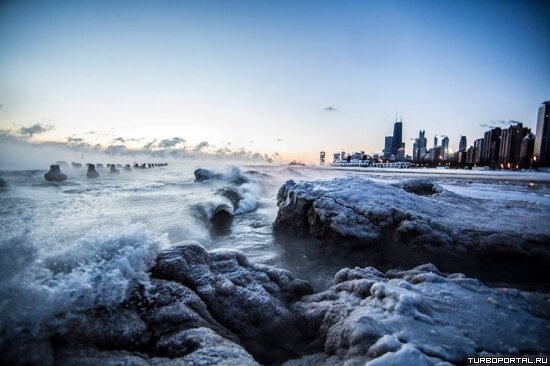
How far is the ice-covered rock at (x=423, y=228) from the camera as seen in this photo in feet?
15.5

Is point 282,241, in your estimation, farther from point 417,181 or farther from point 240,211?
point 417,181

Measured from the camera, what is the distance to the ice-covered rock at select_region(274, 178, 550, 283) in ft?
15.5

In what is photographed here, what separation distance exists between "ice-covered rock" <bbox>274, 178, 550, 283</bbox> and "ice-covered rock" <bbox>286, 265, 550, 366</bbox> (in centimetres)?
179

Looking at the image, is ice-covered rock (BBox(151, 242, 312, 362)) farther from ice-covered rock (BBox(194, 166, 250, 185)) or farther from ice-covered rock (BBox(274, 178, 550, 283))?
ice-covered rock (BBox(194, 166, 250, 185))

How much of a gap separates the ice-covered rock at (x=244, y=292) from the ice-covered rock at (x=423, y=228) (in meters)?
2.46

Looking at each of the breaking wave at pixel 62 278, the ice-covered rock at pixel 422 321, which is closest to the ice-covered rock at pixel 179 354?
the breaking wave at pixel 62 278

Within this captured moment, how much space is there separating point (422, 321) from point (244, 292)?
2.00m

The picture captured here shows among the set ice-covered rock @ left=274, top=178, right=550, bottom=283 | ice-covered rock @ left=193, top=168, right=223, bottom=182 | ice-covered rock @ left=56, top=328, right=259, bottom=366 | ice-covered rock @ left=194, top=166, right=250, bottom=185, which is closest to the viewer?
ice-covered rock @ left=56, top=328, right=259, bottom=366

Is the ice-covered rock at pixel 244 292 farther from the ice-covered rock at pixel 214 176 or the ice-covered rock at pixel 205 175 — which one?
the ice-covered rock at pixel 205 175

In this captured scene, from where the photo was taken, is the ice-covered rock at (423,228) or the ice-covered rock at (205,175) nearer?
the ice-covered rock at (423,228)

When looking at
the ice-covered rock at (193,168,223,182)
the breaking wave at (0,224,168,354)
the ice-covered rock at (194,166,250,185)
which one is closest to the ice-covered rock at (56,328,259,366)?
the breaking wave at (0,224,168,354)

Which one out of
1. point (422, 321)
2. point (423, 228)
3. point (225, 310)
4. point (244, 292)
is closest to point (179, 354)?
point (225, 310)

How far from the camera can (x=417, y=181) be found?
11.1 meters

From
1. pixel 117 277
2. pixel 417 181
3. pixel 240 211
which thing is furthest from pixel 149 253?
pixel 417 181
